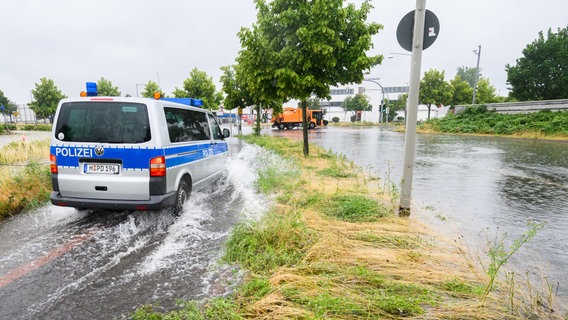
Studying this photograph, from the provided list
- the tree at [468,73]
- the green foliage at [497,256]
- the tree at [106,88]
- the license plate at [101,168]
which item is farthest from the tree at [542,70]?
the tree at [468,73]

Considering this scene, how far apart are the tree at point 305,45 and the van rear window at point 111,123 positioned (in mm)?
5653

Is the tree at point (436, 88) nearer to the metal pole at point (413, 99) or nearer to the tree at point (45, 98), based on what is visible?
the metal pole at point (413, 99)

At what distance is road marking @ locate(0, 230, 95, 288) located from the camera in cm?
317

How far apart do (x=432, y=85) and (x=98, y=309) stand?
161 feet

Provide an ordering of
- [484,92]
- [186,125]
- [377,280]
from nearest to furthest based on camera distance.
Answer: [377,280]
[186,125]
[484,92]

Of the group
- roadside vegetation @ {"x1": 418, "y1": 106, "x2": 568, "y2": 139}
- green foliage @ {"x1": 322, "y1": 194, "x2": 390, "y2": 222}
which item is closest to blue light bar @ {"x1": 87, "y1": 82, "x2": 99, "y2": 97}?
green foliage @ {"x1": 322, "y1": 194, "x2": 390, "y2": 222}

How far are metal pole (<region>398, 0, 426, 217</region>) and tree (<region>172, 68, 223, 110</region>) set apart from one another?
24.1 meters

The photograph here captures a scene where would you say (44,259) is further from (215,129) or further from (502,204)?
(502,204)

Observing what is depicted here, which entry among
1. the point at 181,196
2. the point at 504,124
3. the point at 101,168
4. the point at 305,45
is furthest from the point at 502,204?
the point at 504,124

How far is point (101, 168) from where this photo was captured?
4328 millimetres

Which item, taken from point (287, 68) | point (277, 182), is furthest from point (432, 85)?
point (277, 182)

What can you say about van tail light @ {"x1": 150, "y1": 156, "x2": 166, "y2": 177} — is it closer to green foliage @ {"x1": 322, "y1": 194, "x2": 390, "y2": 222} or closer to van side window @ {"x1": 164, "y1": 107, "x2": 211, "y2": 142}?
van side window @ {"x1": 164, "y1": 107, "x2": 211, "y2": 142}

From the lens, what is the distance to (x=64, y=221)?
4.84 m

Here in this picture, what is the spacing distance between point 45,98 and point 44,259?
51.0 metres
